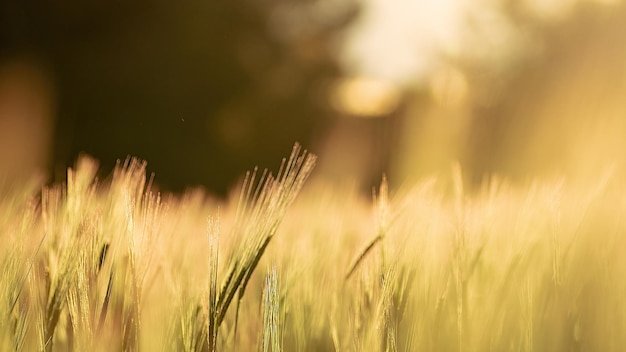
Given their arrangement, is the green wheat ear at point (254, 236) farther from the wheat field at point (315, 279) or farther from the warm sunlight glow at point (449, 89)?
the warm sunlight glow at point (449, 89)

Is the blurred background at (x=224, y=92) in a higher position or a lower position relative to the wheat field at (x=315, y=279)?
higher

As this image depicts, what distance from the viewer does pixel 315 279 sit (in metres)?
0.84

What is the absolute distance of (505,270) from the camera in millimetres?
757

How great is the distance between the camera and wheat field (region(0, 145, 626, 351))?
669mm

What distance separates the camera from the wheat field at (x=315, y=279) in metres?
0.67

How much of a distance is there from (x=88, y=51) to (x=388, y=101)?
3309 millimetres

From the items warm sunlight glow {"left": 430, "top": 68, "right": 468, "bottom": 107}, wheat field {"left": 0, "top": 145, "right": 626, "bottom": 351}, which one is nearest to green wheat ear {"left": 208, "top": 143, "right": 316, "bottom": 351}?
wheat field {"left": 0, "top": 145, "right": 626, "bottom": 351}

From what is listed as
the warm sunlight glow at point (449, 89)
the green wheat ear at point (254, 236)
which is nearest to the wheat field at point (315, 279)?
the green wheat ear at point (254, 236)

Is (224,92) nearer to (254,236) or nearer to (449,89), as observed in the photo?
(449,89)

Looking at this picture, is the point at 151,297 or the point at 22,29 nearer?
the point at 151,297

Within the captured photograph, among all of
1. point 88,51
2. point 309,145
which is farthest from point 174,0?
point 309,145

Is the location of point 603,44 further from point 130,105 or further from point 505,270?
point 505,270

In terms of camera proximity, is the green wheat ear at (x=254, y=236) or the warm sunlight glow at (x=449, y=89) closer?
the green wheat ear at (x=254, y=236)

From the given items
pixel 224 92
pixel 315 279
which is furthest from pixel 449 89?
pixel 315 279
